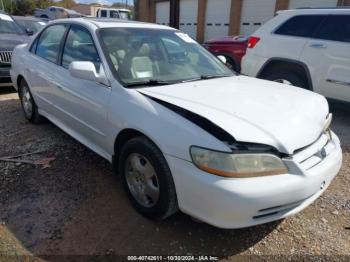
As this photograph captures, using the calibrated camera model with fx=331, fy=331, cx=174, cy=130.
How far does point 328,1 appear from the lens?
516 inches

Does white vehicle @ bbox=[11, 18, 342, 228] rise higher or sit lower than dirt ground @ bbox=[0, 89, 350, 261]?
higher

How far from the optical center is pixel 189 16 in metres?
20.1

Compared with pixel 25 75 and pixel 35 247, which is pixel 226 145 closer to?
pixel 35 247

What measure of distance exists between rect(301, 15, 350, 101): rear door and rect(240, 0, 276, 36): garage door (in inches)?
427

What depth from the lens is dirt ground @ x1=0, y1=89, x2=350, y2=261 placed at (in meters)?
2.52

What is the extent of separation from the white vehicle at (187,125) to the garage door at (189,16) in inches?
657

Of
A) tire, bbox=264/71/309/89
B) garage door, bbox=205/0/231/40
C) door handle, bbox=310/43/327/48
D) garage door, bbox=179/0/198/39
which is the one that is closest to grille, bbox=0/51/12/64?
tire, bbox=264/71/309/89

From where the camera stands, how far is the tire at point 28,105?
16.0 ft

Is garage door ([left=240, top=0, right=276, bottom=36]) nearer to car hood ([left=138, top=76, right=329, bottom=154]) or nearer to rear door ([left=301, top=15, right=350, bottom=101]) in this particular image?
rear door ([left=301, top=15, right=350, bottom=101])

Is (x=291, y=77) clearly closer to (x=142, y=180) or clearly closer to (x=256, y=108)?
(x=256, y=108)

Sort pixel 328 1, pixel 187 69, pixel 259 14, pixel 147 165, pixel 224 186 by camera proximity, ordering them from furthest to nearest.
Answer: pixel 259 14 < pixel 328 1 < pixel 187 69 < pixel 147 165 < pixel 224 186

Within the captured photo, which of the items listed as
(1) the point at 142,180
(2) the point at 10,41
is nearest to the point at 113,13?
(2) the point at 10,41

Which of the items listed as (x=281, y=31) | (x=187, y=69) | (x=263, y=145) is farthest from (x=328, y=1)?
(x=263, y=145)

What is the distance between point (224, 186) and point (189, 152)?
33 cm
